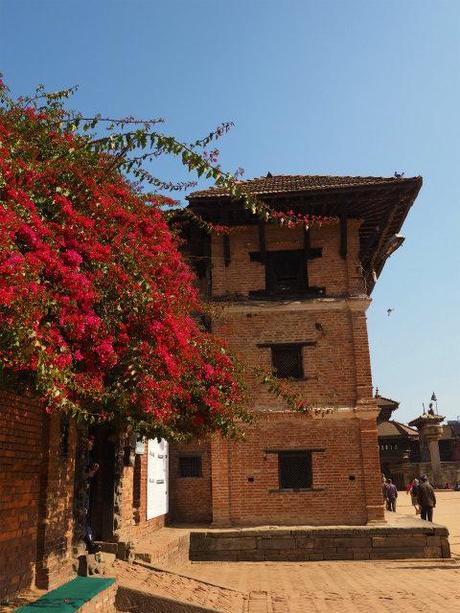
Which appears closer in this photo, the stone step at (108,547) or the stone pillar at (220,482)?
the stone step at (108,547)

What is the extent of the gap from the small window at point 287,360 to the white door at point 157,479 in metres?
3.86

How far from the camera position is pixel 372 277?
19.8 m

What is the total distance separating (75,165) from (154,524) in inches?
378

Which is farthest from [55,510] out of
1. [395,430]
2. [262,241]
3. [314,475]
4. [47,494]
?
[395,430]

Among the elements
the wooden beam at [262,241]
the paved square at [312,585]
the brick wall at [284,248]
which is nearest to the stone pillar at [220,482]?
the paved square at [312,585]

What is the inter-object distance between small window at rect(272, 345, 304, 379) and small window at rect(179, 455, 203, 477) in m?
3.35

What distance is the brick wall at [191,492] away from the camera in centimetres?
1532

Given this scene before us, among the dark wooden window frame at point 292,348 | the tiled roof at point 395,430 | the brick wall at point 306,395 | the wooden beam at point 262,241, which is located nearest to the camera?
the brick wall at point 306,395

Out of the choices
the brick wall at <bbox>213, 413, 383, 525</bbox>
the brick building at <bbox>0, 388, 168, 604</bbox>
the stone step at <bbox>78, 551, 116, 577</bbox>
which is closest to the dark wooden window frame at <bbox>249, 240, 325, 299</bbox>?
the brick wall at <bbox>213, 413, 383, 525</bbox>

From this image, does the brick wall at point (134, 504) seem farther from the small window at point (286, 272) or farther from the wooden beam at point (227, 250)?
the small window at point (286, 272)

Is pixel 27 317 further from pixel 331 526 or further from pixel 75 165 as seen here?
pixel 331 526

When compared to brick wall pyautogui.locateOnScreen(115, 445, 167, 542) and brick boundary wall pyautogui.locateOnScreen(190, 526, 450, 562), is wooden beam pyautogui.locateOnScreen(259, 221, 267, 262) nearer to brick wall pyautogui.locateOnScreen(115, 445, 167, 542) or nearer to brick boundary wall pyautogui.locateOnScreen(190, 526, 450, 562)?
brick wall pyautogui.locateOnScreen(115, 445, 167, 542)

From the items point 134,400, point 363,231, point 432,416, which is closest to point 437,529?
point 363,231

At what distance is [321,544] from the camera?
13656 mm
